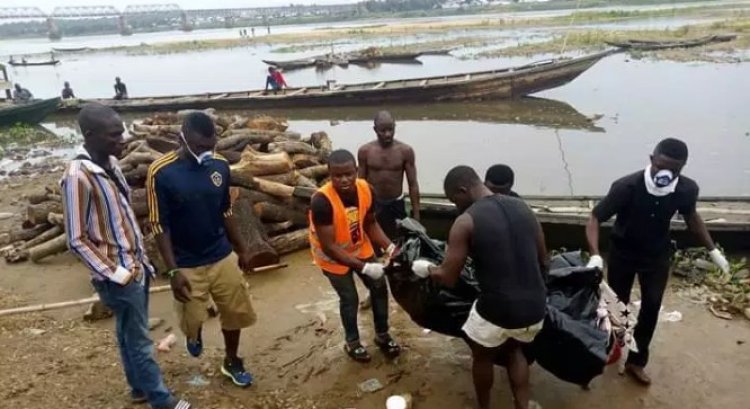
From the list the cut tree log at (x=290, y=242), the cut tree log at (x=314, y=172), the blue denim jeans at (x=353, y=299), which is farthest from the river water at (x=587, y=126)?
the blue denim jeans at (x=353, y=299)

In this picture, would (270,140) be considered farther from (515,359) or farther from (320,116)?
(320,116)

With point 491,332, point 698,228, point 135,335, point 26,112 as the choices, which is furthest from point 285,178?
point 26,112

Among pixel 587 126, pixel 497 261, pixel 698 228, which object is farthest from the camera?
pixel 587 126

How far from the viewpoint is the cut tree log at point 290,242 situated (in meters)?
6.59

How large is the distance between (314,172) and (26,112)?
1500cm

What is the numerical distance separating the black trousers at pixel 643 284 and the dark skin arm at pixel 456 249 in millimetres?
1459

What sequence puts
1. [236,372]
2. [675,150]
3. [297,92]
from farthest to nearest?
[297,92] < [236,372] < [675,150]

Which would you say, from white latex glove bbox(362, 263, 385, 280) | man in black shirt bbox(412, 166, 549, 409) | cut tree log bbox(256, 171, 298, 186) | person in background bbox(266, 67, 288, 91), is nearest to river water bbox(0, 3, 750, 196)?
person in background bbox(266, 67, 288, 91)

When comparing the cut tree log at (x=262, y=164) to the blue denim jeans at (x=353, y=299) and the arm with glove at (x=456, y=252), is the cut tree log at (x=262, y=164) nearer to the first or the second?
the blue denim jeans at (x=353, y=299)

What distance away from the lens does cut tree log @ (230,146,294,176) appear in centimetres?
697

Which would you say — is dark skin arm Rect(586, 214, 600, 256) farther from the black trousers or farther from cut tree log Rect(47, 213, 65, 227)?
cut tree log Rect(47, 213, 65, 227)

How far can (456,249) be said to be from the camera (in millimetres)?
2980

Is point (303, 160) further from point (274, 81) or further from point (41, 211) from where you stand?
point (274, 81)

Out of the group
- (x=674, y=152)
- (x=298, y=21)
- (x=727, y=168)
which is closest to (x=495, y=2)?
(x=298, y=21)
